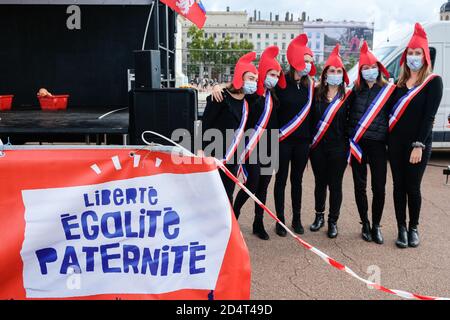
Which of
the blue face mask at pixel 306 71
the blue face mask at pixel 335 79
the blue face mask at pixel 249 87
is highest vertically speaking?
the blue face mask at pixel 306 71

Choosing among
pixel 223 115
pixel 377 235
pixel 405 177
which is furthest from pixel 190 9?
pixel 377 235

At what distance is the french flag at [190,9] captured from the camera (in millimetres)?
6298

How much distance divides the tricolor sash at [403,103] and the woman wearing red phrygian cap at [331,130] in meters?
0.43

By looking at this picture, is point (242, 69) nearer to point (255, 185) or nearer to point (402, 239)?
point (255, 185)

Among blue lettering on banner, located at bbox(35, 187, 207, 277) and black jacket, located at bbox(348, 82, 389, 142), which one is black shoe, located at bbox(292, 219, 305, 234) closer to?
black jacket, located at bbox(348, 82, 389, 142)

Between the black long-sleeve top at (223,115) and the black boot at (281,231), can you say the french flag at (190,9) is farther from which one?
the black boot at (281,231)

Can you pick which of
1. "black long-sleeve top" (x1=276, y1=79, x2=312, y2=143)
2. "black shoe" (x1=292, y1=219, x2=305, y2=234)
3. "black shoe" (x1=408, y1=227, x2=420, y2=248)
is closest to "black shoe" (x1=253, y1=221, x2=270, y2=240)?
"black shoe" (x1=292, y1=219, x2=305, y2=234)

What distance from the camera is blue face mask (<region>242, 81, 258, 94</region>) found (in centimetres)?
419

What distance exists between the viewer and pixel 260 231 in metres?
4.77

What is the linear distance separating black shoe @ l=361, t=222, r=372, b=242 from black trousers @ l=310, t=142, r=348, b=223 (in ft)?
0.95

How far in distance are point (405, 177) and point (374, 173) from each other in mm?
271

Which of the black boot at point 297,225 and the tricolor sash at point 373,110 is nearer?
the tricolor sash at point 373,110

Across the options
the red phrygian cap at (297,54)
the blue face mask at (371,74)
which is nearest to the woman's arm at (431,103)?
the blue face mask at (371,74)
